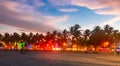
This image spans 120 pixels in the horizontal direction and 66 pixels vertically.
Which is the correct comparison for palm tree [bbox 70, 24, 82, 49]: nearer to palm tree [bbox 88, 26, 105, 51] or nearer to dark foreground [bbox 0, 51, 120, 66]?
palm tree [bbox 88, 26, 105, 51]

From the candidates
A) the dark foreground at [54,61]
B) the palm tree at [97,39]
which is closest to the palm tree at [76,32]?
the palm tree at [97,39]

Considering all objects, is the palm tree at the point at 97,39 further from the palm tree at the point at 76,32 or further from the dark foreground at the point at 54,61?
the dark foreground at the point at 54,61

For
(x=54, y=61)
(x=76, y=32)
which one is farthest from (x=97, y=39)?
(x=54, y=61)

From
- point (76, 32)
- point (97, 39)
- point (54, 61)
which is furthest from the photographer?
point (76, 32)

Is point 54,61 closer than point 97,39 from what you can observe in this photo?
Yes

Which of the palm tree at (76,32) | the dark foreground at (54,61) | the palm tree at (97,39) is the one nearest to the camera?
the dark foreground at (54,61)

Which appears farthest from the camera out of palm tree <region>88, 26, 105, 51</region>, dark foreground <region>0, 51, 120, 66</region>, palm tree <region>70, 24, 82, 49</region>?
palm tree <region>70, 24, 82, 49</region>

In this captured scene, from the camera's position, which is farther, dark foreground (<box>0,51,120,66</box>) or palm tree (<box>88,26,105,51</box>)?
palm tree (<box>88,26,105,51</box>)

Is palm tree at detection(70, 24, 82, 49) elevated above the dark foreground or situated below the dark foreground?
above

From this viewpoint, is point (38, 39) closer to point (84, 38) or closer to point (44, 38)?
point (44, 38)

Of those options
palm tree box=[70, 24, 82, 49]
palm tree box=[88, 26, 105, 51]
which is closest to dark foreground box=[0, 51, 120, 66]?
palm tree box=[88, 26, 105, 51]

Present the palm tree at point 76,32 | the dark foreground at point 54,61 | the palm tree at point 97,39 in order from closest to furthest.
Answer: the dark foreground at point 54,61 < the palm tree at point 97,39 < the palm tree at point 76,32

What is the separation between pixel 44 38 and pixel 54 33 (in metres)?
10.4

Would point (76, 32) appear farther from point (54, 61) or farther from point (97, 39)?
point (54, 61)
